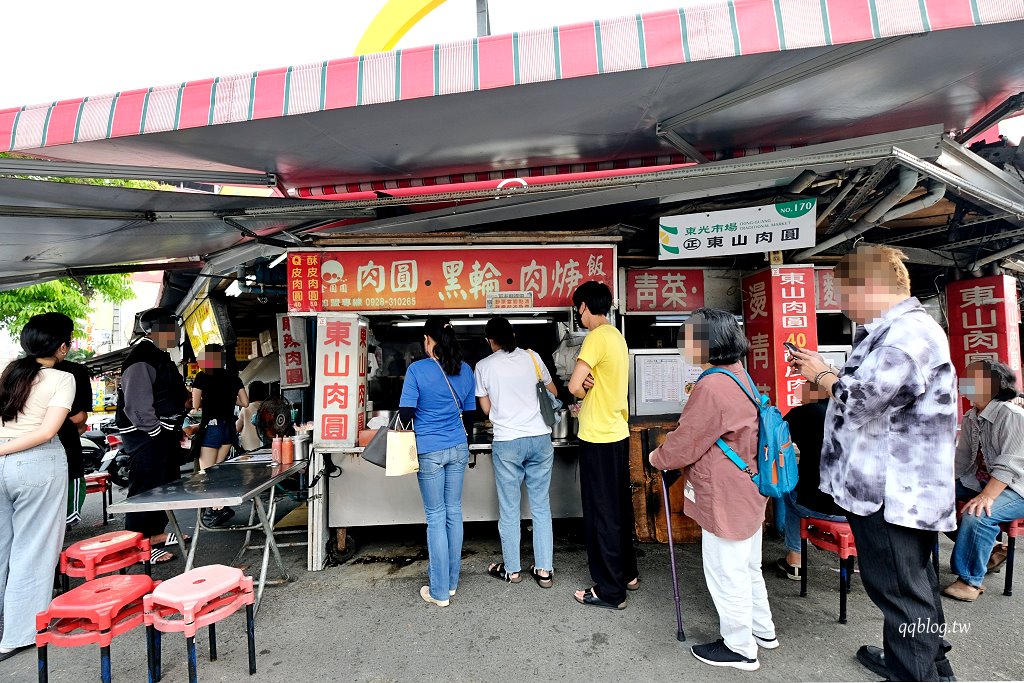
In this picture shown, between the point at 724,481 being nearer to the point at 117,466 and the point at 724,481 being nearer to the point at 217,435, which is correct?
the point at 217,435

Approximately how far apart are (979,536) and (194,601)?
4.83 meters

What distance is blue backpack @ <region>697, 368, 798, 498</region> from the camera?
103 inches

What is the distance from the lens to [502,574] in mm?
3969

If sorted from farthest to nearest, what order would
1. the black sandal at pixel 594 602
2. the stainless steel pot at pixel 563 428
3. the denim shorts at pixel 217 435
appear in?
the denim shorts at pixel 217 435
the stainless steel pot at pixel 563 428
the black sandal at pixel 594 602

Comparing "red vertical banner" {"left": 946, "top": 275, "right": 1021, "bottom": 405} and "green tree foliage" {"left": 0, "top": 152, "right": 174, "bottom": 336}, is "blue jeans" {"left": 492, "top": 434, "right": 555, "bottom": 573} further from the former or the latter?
"green tree foliage" {"left": 0, "top": 152, "right": 174, "bottom": 336}

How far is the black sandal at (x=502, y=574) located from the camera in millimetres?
3869

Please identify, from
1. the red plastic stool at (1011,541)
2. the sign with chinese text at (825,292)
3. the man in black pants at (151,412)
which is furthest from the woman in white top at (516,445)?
the sign with chinese text at (825,292)

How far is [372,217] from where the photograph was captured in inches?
169

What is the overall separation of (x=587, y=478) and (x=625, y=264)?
107 inches

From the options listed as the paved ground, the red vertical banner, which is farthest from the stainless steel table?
the red vertical banner

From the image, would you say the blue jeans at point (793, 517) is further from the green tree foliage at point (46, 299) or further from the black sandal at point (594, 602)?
the green tree foliage at point (46, 299)

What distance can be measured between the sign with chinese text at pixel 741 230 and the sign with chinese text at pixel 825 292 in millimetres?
2011

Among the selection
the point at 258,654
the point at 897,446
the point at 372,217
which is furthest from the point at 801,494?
the point at 372,217

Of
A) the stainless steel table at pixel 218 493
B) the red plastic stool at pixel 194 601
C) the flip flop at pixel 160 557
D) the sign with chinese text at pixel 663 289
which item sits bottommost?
the flip flop at pixel 160 557
